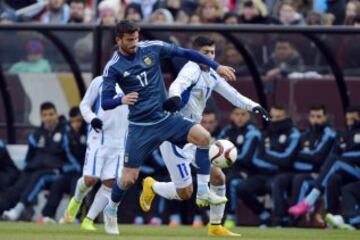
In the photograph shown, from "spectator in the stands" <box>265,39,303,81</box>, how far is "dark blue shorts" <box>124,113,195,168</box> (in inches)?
215

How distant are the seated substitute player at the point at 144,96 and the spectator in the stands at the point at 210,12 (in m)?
6.70

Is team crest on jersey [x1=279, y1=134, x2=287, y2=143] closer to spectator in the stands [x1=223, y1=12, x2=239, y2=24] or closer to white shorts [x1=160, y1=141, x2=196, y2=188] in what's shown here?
spectator in the stands [x1=223, y1=12, x2=239, y2=24]

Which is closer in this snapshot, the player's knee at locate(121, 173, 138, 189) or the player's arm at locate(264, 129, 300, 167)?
the player's knee at locate(121, 173, 138, 189)

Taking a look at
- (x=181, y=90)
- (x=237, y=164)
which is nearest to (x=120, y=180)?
(x=181, y=90)

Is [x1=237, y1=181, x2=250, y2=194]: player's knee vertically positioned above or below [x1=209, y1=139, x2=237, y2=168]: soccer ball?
below

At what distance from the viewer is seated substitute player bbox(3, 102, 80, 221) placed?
21406mm

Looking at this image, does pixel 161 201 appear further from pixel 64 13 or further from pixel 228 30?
pixel 64 13

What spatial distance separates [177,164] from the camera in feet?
54.2

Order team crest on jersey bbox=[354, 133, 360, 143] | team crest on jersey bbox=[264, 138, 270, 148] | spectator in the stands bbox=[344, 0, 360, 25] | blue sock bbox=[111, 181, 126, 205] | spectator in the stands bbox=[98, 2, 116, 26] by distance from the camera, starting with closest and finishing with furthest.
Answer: blue sock bbox=[111, 181, 126, 205] < team crest on jersey bbox=[354, 133, 360, 143] < team crest on jersey bbox=[264, 138, 270, 148] < spectator in the stands bbox=[98, 2, 116, 26] < spectator in the stands bbox=[344, 0, 360, 25]

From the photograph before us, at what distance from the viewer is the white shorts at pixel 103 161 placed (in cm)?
1881

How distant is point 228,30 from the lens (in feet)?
69.0

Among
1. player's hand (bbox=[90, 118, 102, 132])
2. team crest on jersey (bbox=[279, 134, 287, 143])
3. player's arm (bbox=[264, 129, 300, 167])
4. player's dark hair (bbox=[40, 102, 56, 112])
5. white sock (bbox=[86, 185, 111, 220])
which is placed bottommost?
white sock (bbox=[86, 185, 111, 220])

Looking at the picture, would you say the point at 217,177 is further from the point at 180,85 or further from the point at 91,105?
the point at 91,105

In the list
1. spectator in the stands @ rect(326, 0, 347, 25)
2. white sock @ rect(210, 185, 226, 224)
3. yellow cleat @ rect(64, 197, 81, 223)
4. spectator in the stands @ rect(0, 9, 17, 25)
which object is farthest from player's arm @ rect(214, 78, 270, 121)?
spectator in the stands @ rect(0, 9, 17, 25)
